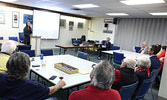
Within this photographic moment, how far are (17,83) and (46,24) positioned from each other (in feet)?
26.6

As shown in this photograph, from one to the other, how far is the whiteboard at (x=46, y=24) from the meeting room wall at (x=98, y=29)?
132 inches

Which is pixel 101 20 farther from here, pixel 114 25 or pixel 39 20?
pixel 39 20

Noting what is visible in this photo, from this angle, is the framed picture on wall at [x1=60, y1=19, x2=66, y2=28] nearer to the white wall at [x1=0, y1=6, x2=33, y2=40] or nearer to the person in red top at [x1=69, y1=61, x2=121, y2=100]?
the white wall at [x1=0, y1=6, x2=33, y2=40]

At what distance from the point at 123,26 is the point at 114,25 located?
2.49 ft

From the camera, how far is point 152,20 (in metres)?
8.22

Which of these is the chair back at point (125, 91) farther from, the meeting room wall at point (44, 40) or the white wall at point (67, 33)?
the white wall at point (67, 33)

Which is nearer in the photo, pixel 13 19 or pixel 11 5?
pixel 11 5

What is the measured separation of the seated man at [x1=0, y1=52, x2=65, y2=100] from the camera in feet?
4.25

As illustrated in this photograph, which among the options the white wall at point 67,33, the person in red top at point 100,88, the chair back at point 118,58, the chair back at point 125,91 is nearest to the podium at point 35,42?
the white wall at point 67,33

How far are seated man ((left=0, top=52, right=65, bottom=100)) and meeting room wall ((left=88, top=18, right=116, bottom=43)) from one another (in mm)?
9397

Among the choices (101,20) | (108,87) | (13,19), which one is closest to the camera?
(108,87)

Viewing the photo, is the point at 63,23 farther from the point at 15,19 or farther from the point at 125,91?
the point at 125,91

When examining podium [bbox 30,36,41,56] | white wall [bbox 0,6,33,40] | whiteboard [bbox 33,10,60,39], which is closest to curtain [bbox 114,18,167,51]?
whiteboard [bbox 33,10,60,39]

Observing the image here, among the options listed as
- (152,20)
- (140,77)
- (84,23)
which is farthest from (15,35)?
(152,20)
